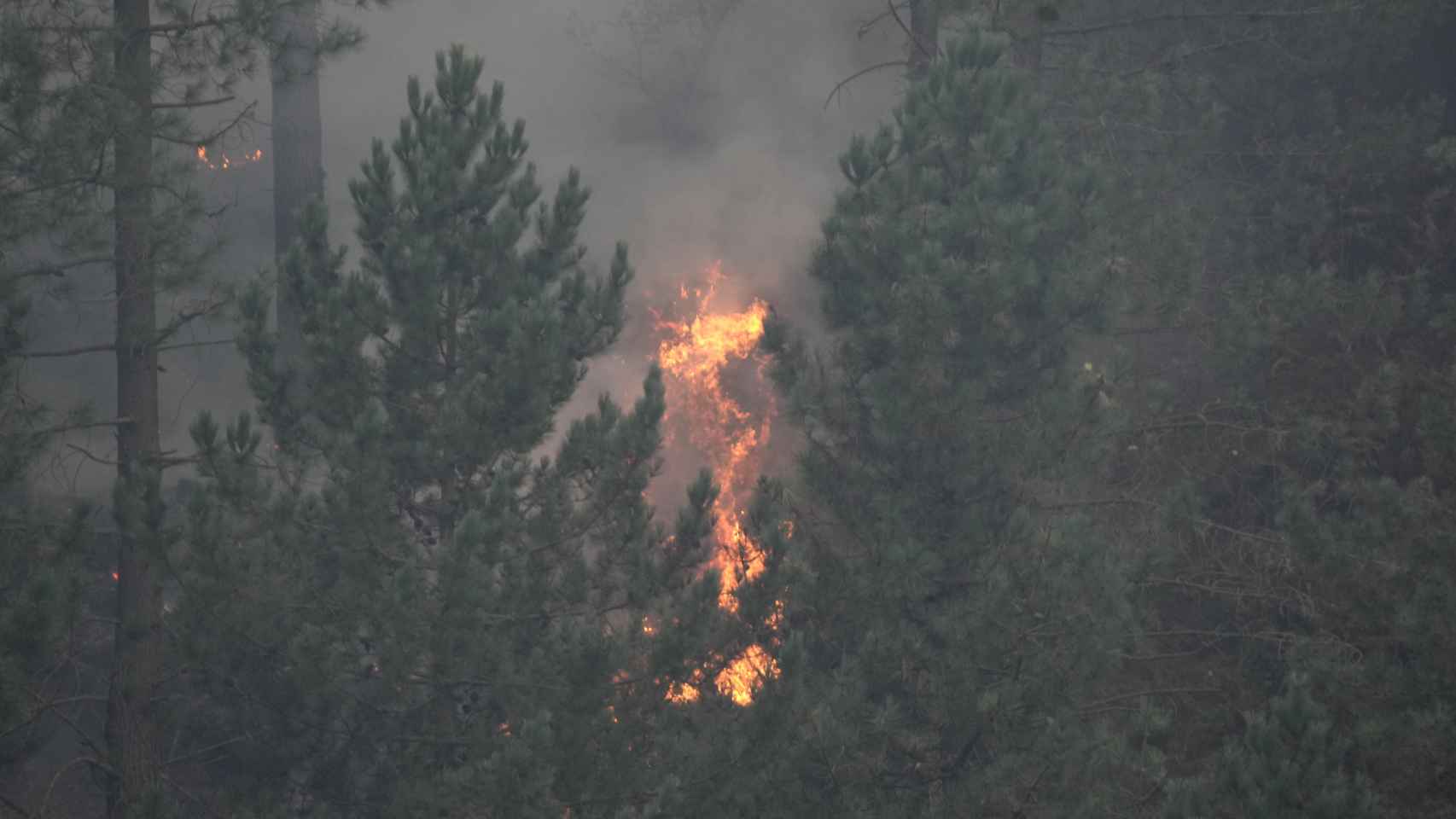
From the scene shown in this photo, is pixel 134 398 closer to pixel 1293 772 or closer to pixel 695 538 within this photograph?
pixel 695 538

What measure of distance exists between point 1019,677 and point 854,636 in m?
1.03

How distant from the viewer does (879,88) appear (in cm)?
2002

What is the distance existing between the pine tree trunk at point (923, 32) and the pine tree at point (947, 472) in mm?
1960

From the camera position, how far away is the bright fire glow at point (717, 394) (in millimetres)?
14742

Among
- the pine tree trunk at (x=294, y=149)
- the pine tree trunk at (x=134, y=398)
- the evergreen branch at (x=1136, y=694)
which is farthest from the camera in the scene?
the pine tree trunk at (x=294, y=149)

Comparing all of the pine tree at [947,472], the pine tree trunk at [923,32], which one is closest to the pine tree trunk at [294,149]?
the pine tree trunk at [923,32]

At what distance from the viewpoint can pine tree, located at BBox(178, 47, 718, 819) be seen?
6086 mm

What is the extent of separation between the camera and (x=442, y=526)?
6.79 meters

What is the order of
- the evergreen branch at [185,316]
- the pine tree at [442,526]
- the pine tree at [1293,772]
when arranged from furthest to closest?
the evergreen branch at [185,316]
the pine tree at [442,526]
the pine tree at [1293,772]

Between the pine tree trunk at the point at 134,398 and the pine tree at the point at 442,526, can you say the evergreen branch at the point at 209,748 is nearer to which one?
the pine tree at the point at 442,526

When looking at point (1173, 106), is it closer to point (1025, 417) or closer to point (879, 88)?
point (1025, 417)

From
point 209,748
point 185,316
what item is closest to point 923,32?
point 185,316

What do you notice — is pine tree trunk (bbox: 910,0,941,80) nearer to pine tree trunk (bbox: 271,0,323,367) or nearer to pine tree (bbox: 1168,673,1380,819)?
pine tree trunk (bbox: 271,0,323,367)

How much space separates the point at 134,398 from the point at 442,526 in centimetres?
221
